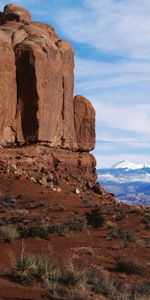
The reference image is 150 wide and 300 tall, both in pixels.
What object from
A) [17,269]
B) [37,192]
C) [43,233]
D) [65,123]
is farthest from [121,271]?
[65,123]

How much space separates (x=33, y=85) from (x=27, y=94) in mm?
981

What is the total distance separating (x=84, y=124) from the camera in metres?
52.3

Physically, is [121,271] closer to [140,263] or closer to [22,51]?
[140,263]

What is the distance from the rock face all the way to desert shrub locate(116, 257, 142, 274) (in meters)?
28.1

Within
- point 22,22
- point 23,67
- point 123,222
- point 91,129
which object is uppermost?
point 22,22

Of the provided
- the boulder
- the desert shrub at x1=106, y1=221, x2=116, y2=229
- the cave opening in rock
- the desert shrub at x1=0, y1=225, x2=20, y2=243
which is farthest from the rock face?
the desert shrub at x1=0, y1=225, x2=20, y2=243

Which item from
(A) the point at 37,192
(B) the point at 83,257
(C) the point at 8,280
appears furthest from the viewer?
(A) the point at 37,192

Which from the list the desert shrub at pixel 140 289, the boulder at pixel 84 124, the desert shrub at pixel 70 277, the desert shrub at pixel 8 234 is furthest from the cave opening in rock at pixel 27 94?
the desert shrub at pixel 70 277

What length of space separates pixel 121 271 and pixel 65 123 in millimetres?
34516

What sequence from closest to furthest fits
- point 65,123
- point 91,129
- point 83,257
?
1. point 83,257
2. point 65,123
3. point 91,129

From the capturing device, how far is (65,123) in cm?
4850

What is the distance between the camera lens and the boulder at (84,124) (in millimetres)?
51781

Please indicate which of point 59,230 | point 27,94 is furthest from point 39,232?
point 27,94

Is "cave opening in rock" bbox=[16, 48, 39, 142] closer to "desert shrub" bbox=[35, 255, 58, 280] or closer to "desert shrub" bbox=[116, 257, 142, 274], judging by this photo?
"desert shrub" bbox=[116, 257, 142, 274]
